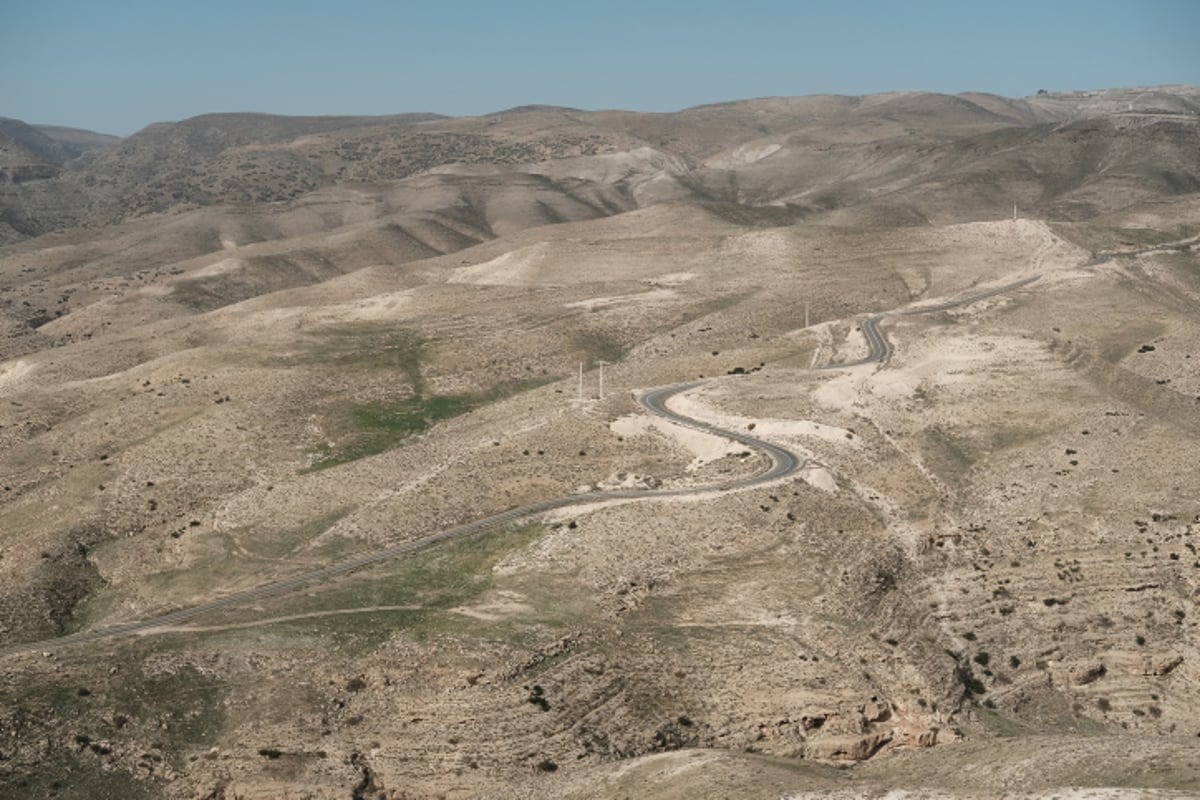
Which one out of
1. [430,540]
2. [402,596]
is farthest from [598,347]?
[402,596]

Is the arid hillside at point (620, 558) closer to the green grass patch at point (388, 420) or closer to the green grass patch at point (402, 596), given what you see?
the green grass patch at point (402, 596)

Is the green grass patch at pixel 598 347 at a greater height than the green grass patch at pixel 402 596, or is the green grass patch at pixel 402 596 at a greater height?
the green grass patch at pixel 598 347

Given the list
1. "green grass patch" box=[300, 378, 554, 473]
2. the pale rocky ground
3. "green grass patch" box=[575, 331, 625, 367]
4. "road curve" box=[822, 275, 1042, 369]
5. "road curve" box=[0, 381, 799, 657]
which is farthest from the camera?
"green grass patch" box=[575, 331, 625, 367]

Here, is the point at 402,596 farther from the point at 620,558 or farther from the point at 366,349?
the point at 366,349

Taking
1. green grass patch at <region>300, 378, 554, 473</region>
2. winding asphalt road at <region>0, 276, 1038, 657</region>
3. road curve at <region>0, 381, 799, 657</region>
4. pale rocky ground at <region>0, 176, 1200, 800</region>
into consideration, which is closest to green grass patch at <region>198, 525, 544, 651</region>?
pale rocky ground at <region>0, 176, 1200, 800</region>

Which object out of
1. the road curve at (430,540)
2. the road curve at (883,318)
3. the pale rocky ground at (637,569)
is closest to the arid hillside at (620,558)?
the pale rocky ground at (637,569)

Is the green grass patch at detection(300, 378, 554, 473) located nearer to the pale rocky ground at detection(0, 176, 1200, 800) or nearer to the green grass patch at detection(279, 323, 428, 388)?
the pale rocky ground at detection(0, 176, 1200, 800)

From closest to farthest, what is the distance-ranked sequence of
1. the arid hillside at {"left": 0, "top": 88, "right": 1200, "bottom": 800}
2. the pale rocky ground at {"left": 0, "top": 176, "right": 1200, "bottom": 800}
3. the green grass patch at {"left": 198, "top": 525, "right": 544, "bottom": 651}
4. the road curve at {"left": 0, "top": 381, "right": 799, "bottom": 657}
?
the pale rocky ground at {"left": 0, "top": 176, "right": 1200, "bottom": 800} → the arid hillside at {"left": 0, "top": 88, "right": 1200, "bottom": 800} → the green grass patch at {"left": 198, "top": 525, "right": 544, "bottom": 651} → the road curve at {"left": 0, "top": 381, "right": 799, "bottom": 657}

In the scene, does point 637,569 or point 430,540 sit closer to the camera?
point 637,569
